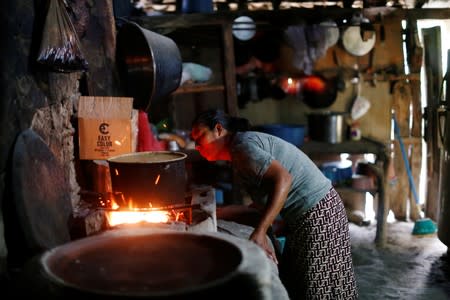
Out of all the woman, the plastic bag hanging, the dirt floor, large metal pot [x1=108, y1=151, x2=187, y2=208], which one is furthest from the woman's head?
the dirt floor

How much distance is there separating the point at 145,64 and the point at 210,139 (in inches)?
44.0

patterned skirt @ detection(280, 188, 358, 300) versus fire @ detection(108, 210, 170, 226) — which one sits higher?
fire @ detection(108, 210, 170, 226)

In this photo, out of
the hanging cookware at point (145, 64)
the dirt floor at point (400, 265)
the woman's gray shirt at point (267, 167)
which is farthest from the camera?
the dirt floor at point (400, 265)

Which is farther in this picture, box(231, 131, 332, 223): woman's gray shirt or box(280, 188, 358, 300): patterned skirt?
box(280, 188, 358, 300): patterned skirt

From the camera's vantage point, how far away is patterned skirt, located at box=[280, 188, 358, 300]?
12.6 feet

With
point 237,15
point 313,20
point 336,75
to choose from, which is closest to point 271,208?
point 237,15

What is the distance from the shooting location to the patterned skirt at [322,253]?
3.84 metres

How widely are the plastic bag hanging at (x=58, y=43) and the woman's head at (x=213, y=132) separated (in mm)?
978

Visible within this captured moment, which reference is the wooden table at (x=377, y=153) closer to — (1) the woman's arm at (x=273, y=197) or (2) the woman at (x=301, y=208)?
(2) the woman at (x=301, y=208)

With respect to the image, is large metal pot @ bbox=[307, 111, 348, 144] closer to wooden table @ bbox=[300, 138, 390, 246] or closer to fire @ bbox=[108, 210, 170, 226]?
wooden table @ bbox=[300, 138, 390, 246]

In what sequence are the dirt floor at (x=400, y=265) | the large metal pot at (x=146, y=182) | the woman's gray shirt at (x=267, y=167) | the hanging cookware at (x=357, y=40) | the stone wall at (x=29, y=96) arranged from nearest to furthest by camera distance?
1. the stone wall at (x=29, y=96)
2. the large metal pot at (x=146, y=182)
3. the woman's gray shirt at (x=267, y=167)
4. the dirt floor at (x=400, y=265)
5. the hanging cookware at (x=357, y=40)

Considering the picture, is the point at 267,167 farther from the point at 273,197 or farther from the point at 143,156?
the point at 143,156

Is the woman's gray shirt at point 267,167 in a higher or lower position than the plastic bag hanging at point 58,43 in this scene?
lower

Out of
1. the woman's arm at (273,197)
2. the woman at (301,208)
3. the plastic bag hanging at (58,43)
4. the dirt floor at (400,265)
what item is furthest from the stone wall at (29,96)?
the dirt floor at (400,265)
